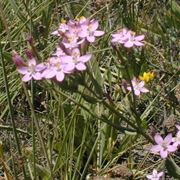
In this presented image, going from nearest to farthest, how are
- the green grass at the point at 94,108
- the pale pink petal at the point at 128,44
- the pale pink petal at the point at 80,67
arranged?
1. the pale pink petal at the point at 80,67
2. the pale pink petal at the point at 128,44
3. the green grass at the point at 94,108

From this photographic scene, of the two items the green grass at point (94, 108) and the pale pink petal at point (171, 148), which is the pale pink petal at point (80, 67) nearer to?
the green grass at point (94, 108)

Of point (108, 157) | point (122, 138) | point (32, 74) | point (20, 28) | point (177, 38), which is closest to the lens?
point (32, 74)

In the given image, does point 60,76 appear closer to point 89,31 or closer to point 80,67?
point 80,67

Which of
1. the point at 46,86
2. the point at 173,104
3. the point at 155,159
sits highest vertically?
the point at 46,86

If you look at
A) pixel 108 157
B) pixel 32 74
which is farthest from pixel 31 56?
pixel 108 157

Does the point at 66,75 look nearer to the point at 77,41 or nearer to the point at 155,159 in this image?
the point at 77,41

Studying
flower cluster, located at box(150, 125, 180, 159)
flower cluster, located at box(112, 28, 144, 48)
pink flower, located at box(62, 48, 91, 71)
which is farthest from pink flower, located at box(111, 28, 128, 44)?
flower cluster, located at box(150, 125, 180, 159)

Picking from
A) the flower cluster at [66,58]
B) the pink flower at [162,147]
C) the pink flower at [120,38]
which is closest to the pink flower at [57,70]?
the flower cluster at [66,58]
